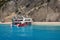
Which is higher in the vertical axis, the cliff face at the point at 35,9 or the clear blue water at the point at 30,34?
the cliff face at the point at 35,9

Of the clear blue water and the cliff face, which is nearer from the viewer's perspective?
the clear blue water

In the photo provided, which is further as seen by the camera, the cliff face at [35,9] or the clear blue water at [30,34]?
the cliff face at [35,9]

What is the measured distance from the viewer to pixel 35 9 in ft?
137

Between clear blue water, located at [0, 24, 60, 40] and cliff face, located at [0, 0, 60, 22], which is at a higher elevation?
cliff face, located at [0, 0, 60, 22]

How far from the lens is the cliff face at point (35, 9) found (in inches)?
1588

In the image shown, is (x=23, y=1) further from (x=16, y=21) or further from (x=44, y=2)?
(x=16, y=21)

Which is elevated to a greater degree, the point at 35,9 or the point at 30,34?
the point at 35,9

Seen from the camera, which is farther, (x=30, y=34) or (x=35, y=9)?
(x=35, y=9)

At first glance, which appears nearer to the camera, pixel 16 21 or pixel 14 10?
pixel 16 21

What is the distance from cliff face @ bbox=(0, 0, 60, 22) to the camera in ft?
132

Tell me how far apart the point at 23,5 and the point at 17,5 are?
1615mm

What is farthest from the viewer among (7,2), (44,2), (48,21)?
(7,2)

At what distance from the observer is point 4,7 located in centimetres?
4447

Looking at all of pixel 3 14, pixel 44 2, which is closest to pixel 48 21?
pixel 44 2
